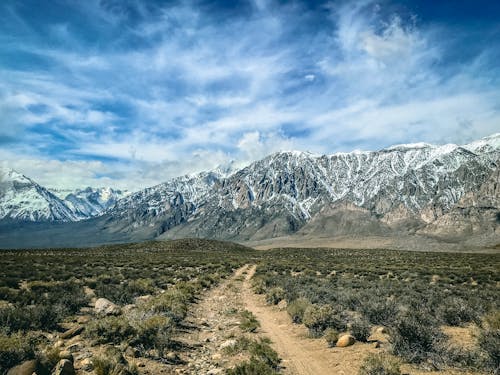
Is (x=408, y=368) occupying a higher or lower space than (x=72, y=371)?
lower

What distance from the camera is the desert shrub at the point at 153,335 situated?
1111 cm

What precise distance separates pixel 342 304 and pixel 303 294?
3321 millimetres

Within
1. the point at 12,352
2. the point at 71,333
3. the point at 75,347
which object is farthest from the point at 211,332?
the point at 12,352

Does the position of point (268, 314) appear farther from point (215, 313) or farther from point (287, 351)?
point (287, 351)

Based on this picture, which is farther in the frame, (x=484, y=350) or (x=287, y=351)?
(x=287, y=351)

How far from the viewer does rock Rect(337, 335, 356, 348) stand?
1230 centimetres

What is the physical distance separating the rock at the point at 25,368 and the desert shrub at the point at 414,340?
9932 mm

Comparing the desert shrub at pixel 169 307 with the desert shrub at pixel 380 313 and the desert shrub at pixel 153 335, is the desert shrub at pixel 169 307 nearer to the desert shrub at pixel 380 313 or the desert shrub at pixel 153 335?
the desert shrub at pixel 153 335

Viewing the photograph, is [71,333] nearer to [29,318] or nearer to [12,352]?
[29,318]

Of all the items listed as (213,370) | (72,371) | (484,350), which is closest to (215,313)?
(213,370)

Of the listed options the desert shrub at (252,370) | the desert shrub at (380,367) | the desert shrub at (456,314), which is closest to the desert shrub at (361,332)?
the desert shrub at (380,367)

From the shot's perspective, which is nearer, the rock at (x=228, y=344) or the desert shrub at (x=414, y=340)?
the desert shrub at (x=414, y=340)

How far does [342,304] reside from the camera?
18.1 m

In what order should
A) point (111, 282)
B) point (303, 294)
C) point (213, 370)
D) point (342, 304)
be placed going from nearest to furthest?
point (213, 370), point (342, 304), point (303, 294), point (111, 282)
